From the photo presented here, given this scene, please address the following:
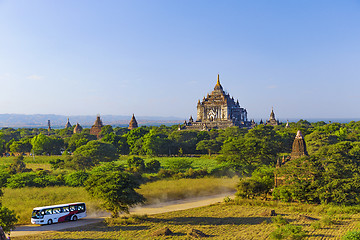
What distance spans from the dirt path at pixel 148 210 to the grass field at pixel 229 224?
1389mm

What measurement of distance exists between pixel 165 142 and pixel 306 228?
46.2 metres

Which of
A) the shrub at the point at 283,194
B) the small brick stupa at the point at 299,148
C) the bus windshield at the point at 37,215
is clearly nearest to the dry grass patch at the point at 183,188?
the shrub at the point at 283,194

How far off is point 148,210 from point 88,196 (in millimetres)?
6628

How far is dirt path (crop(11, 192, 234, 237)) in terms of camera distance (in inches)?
987

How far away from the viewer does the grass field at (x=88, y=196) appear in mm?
30438

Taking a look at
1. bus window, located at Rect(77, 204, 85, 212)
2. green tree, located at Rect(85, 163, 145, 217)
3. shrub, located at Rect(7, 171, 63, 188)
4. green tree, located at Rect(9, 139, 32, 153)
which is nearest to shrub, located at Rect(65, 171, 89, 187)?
shrub, located at Rect(7, 171, 63, 188)

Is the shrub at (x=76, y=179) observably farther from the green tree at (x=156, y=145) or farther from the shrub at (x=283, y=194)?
the green tree at (x=156, y=145)

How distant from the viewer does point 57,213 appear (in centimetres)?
2686

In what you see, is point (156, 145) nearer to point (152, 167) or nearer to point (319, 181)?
point (152, 167)

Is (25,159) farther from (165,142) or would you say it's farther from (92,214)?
(92,214)

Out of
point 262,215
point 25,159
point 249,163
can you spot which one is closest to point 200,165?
point 249,163

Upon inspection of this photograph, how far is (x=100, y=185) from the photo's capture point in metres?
27.1

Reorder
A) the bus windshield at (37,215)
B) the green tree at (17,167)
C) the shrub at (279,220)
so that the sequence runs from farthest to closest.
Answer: the green tree at (17,167) < the bus windshield at (37,215) < the shrub at (279,220)

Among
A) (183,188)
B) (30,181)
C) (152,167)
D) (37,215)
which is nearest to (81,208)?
(37,215)
